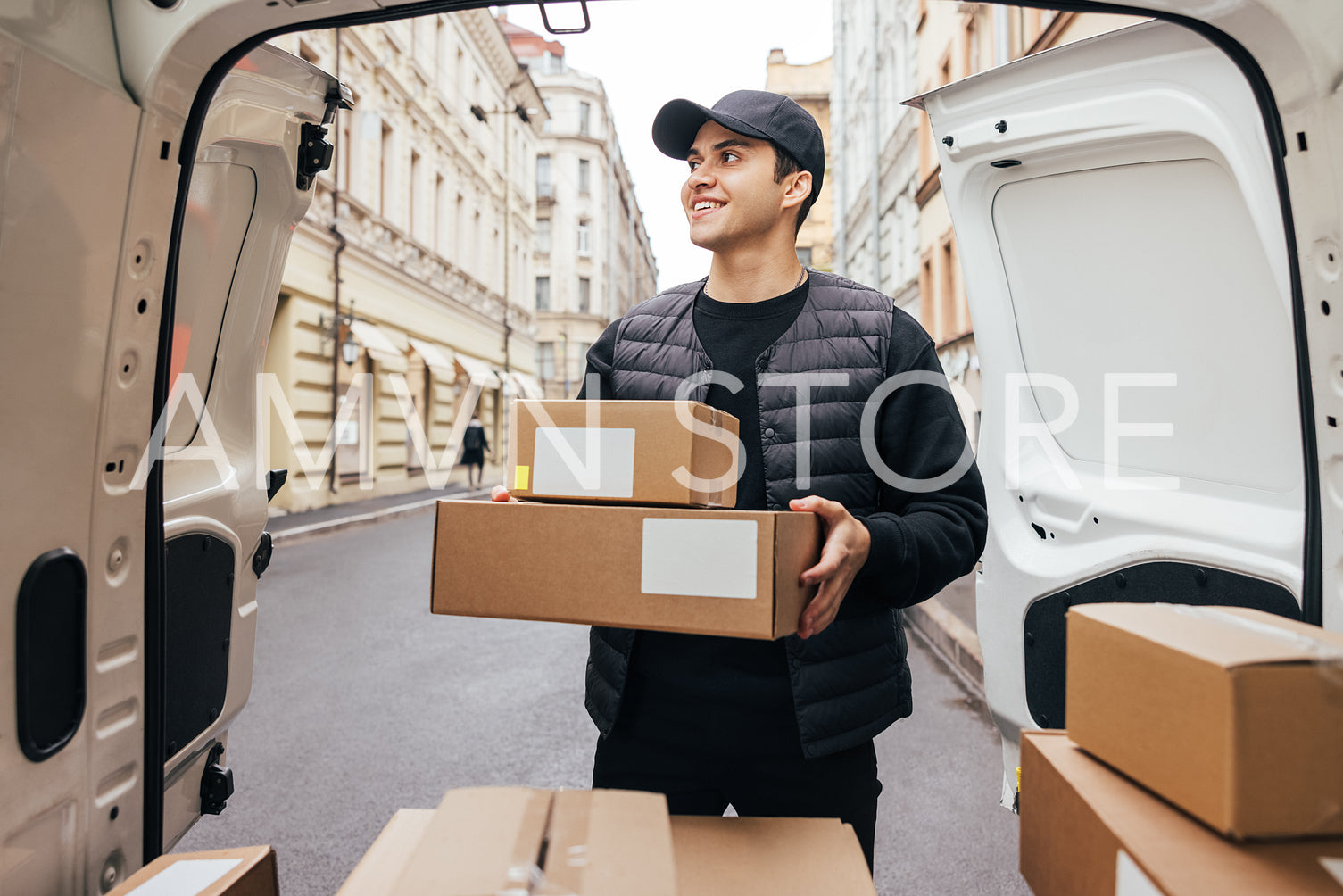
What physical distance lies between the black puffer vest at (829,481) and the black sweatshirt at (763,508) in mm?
35

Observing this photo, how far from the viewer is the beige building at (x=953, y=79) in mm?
8883

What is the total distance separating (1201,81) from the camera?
1.57 metres

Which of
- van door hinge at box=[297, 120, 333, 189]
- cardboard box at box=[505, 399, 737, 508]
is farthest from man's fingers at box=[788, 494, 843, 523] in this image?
van door hinge at box=[297, 120, 333, 189]

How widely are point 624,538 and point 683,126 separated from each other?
1.04m

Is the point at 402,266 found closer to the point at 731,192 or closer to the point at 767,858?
the point at 731,192

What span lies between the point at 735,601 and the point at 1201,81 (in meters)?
1.35

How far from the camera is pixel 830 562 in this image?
1.24m

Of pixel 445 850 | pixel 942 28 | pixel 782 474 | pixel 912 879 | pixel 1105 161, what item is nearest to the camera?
pixel 445 850

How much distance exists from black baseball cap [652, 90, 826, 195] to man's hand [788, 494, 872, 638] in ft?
2.77

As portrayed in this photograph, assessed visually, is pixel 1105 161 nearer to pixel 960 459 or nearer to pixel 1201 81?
pixel 1201 81

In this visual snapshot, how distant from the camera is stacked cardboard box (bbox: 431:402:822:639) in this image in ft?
3.72

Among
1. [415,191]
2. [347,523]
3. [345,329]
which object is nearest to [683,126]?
[347,523]

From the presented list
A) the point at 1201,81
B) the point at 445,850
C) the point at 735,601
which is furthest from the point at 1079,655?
the point at 1201,81

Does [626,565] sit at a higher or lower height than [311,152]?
lower
